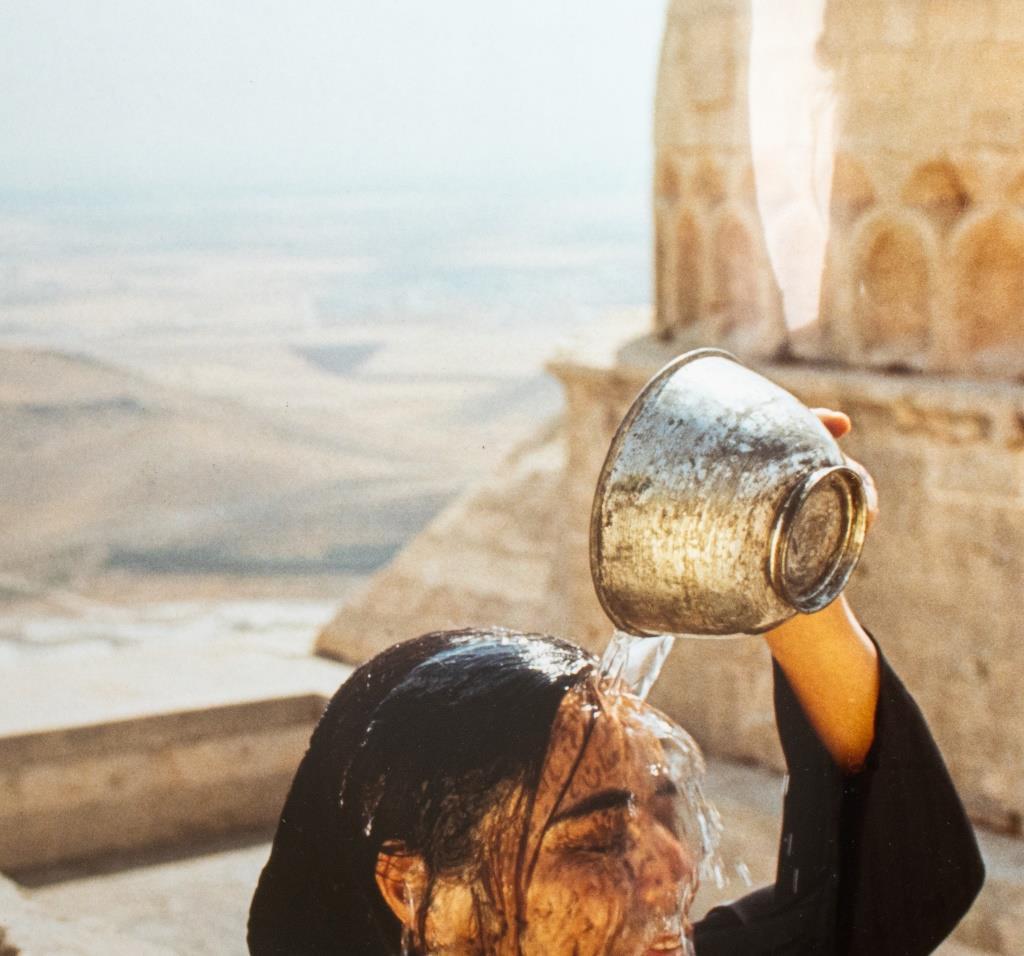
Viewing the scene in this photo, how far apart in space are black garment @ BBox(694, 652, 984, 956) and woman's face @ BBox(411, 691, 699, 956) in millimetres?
215

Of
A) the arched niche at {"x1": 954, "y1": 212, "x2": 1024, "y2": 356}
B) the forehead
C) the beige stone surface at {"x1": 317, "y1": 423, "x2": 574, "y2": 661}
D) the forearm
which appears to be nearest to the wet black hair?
the forehead

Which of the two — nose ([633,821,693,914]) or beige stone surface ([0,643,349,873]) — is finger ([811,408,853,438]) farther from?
beige stone surface ([0,643,349,873])

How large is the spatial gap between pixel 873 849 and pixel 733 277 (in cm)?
255

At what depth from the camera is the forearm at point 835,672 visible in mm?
1374

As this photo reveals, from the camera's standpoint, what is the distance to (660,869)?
4.07 feet

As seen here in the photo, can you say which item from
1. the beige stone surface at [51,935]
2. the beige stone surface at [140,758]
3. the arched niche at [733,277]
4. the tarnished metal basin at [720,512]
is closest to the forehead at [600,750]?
the tarnished metal basin at [720,512]

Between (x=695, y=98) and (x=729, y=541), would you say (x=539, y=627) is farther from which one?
(x=729, y=541)

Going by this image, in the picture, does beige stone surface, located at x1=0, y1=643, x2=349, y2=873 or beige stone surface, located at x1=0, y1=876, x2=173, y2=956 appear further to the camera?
beige stone surface, located at x1=0, y1=643, x2=349, y2=873

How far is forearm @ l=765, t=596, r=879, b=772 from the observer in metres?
1.37

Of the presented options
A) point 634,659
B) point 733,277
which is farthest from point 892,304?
point 634,659

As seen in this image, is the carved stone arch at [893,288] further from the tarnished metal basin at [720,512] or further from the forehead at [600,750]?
the forehead at [600,750]

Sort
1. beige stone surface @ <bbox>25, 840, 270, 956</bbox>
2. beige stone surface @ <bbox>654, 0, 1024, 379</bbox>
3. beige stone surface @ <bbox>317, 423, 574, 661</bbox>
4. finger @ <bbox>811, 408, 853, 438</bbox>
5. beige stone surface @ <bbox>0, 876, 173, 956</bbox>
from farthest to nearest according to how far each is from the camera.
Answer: beige stone surface @ <bbox>317, 423, 574, 661</bbox> < beige stone surface @ <bbox>25, 840, 270, 956</bbox> < beige stone surface @ <bbox>654, 0, 1024, 379</bbox> < beige stone surface @ <bbox>0, 876, 173, 956</bbox> < finger @ <bbox>811, 408, 853, 438</bbox>

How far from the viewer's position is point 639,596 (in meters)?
1.36

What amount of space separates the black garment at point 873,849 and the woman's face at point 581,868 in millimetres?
215
